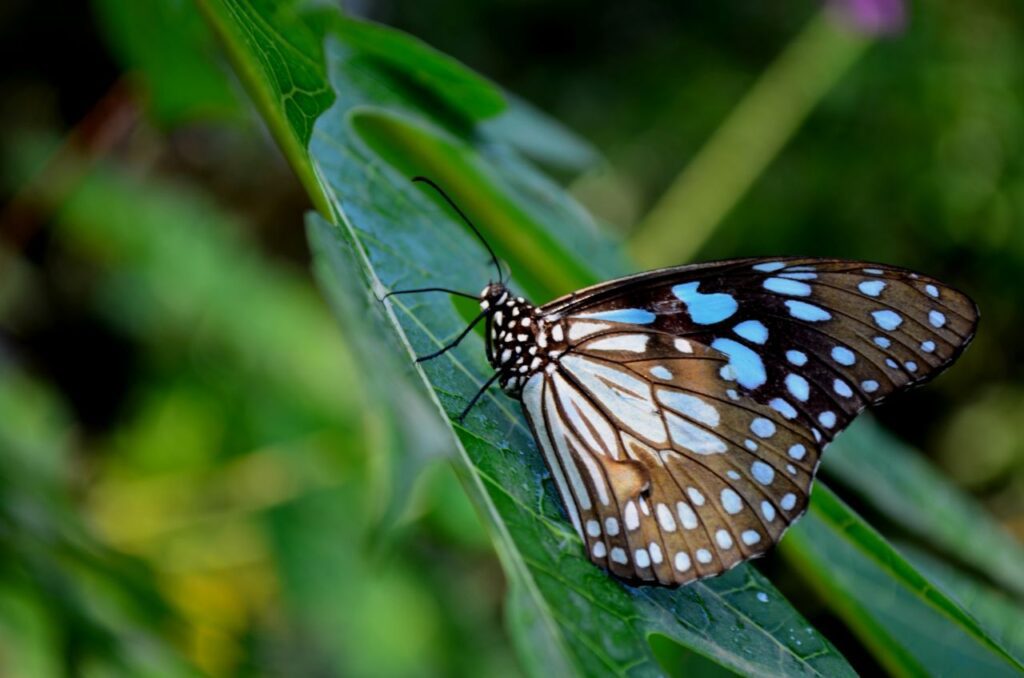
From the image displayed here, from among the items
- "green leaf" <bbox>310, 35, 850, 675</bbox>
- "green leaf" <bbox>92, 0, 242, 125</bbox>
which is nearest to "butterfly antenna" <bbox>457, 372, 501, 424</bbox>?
"green leaf" <bbox>310, 35, 850, 675</bbox>

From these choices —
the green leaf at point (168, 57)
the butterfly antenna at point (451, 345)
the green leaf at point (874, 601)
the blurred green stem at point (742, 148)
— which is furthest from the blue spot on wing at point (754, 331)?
the blurred green stem at point (742, 148)

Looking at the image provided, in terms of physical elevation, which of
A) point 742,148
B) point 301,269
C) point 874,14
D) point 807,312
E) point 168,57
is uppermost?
point 874,14

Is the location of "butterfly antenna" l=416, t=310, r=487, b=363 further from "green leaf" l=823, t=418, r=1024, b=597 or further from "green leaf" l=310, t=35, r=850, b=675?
"green leaf" l=823, t=418, r=1024, b=597

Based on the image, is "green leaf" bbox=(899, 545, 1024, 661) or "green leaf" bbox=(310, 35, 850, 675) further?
"green leaf" bbox=(899, 545, 1024, 661)

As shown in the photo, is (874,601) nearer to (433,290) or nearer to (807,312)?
(807,312)

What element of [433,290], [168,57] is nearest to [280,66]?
[433,290]

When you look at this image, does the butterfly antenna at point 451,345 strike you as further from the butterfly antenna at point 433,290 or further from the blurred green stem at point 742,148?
the blurred green stem at point 742,148

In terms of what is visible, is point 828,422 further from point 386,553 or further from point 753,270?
point 386,553
